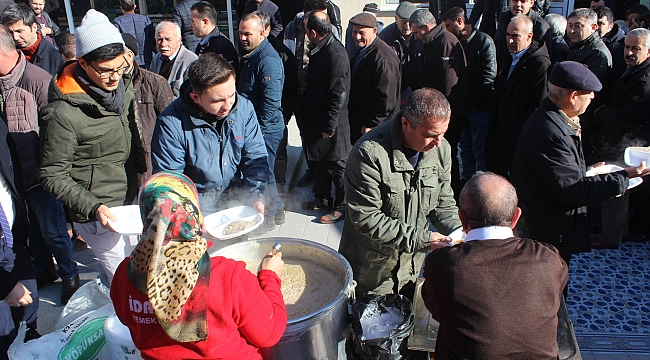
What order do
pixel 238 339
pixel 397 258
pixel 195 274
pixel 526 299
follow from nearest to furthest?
pixel 195 274 < pixel 238 339 < pixel 526 299 < pixel 397 258

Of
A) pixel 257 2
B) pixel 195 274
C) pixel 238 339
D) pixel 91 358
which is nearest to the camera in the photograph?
pixel 195 274

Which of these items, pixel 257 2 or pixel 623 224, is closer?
pixel 623 224

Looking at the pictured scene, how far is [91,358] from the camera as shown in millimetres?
2586

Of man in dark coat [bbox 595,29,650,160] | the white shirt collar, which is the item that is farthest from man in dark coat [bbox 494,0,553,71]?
the white shirt collar

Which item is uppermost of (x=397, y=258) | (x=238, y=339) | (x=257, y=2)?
(x=257, y=2)

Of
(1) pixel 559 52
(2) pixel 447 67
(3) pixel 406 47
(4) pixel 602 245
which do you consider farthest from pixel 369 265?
(1) pixel 559 52

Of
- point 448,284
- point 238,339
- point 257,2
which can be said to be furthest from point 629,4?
point 238,339

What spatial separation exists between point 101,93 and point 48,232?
1582 mm

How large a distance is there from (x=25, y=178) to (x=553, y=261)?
3458mm

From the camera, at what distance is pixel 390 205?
2.64 meters

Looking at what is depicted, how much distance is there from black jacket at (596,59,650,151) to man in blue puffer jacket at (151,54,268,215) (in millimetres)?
3620

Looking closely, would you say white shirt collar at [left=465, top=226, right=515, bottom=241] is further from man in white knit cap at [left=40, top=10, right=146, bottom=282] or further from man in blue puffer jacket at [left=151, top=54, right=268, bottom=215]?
man in white knit cap at [left=40, top=10, right=146, bottom=282]

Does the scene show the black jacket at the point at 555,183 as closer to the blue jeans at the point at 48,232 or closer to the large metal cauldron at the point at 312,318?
the large metal cauldron at the point at 312,318

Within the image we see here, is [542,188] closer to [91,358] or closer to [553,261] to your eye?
[553,261]
